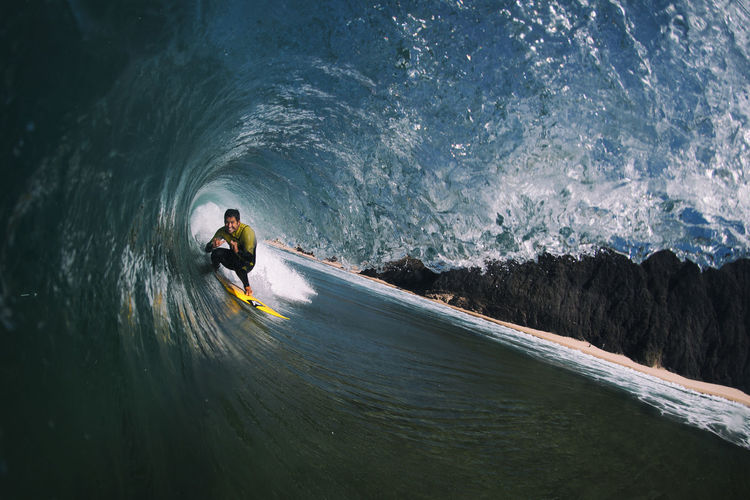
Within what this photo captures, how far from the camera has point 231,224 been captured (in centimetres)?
589

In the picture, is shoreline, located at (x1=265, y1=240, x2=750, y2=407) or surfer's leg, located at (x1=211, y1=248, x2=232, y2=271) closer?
surfer's leg, located at (x1=211, y1=248, x2=232, y2=271)

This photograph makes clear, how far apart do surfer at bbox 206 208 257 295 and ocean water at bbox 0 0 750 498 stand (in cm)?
53

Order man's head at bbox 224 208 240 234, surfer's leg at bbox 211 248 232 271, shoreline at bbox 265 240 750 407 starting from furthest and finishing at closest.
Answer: shoreline at bbox 265 240 750 407 → surfer's leg at bbox 211 248 232 271 → man's head at bbox 224 208 240 234

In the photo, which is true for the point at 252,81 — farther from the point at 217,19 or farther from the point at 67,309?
the point at 67,309

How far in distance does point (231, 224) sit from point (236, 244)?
1.24 ft

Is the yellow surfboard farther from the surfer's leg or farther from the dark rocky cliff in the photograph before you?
the dark rocky cliff

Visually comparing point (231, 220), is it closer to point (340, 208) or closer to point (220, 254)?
point (220, 254)

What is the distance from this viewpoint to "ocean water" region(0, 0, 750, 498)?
146 cm

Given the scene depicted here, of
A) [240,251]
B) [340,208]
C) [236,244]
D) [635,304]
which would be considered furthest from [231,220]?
[635,304]

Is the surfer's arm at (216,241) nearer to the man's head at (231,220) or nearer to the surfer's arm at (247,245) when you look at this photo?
the man's head at (231,220)

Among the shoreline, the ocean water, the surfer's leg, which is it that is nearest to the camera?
the ocean water

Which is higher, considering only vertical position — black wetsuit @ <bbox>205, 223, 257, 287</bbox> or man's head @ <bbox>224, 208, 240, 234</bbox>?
man's head @ <bbox>224, 208, 240, 234</bbox>

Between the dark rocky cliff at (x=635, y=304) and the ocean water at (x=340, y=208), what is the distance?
84.8 ft

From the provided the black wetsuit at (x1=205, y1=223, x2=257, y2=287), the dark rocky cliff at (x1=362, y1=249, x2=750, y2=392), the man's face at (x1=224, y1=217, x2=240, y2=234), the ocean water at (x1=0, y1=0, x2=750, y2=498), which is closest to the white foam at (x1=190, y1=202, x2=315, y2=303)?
the ocean water at (x1=0, y1=0, x2=750, y2=498)
